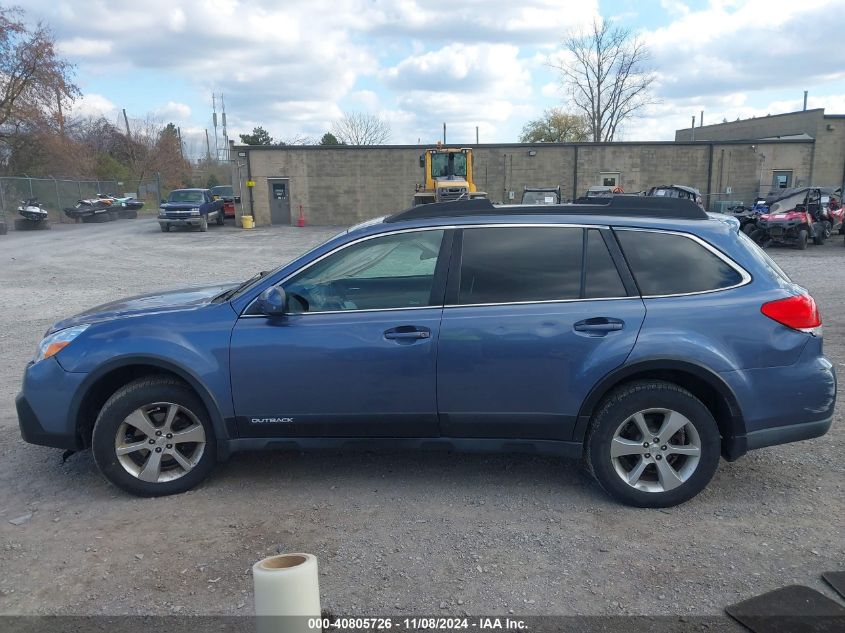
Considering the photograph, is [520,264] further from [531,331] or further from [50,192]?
[50,192]

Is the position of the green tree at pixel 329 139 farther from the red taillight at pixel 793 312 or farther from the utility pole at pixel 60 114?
the red taillight at pixel 793 312

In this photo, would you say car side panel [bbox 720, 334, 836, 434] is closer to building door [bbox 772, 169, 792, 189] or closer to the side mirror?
the side mirror

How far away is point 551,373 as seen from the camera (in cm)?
382

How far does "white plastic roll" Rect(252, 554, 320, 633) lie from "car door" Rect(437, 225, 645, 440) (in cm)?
173

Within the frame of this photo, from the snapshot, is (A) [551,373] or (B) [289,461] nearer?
(A) [551,373]

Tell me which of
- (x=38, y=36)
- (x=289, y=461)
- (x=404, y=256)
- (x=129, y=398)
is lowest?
(x=289, y=461)

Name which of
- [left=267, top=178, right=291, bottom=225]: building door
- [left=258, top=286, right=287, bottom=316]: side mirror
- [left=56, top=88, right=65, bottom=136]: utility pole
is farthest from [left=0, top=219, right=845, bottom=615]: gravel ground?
[left=56, top=88, right=65, bottom=136]: utility pole

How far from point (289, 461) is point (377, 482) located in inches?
28.9

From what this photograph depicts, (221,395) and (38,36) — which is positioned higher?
(38,36)

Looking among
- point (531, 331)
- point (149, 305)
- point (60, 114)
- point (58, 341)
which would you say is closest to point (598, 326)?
point (531, 331)

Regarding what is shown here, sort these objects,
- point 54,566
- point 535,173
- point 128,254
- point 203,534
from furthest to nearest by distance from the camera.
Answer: point 535,173 → point 128,254 → point 203,534 → point 54,566

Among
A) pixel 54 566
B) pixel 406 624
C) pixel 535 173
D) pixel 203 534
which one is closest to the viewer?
pixel 406 624

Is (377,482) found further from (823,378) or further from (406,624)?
(823,378)

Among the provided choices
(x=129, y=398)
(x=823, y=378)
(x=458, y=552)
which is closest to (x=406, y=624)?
(x=458, y=552)
